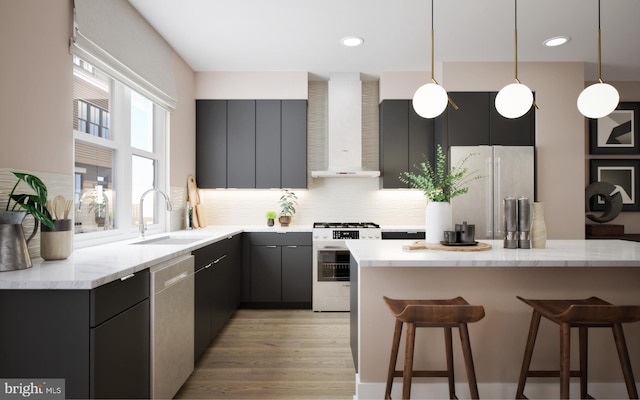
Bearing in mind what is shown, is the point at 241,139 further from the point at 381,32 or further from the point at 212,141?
the point at 381,32

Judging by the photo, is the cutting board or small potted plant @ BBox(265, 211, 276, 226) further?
small potted plant @ BBox(265, 211, 276, 226)

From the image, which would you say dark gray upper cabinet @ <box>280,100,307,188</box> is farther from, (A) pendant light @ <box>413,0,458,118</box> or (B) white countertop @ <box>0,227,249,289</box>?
(A) pendant light @ <box>413,0,458,118</box>

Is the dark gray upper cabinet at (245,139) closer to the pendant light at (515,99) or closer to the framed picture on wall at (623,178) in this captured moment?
the pendant light at (515,99)

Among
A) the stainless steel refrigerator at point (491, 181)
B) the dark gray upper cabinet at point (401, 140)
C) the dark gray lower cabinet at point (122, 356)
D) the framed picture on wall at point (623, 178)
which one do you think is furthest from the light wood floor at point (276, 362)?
the framed picture on wall at point (623, 178)

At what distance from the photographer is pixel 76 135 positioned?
2479 millimetres

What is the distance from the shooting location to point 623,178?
187 inches

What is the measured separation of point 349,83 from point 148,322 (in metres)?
3.56

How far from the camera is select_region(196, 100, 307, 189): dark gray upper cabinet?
4.51m

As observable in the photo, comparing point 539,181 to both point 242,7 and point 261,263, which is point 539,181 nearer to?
point 261,263

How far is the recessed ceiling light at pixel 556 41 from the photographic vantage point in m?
3.60

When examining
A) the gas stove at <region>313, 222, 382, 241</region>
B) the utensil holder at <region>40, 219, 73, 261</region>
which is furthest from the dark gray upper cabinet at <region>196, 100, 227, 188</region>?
the utensil holder at <region>40, 219, 73, 261</region>

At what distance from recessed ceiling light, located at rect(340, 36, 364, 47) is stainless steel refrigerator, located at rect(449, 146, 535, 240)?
5.10ft

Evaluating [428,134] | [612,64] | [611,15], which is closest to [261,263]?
[428,134]

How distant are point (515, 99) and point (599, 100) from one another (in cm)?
50
